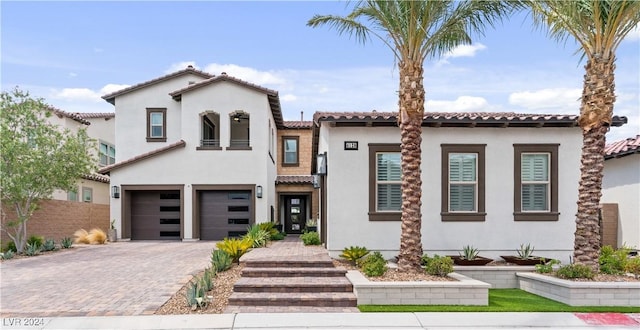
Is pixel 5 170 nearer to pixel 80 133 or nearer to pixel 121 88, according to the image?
pixel 80 133

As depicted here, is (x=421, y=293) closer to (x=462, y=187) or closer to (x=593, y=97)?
(x=462, y=187)

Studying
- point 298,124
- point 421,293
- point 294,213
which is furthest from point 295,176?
point 421,293

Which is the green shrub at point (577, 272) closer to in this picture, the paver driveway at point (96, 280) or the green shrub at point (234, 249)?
the green shrub at point (234, 249)

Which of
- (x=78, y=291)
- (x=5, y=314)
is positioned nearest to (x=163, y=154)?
(x=78, y=291)

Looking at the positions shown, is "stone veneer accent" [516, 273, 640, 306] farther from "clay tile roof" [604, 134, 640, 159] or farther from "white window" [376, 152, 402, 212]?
"clay tile roof" [604, 134, 640, 159]

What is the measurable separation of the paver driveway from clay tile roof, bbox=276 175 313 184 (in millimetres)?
8080

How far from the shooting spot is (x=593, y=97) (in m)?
9.30

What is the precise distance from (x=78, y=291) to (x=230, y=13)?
8.30 m

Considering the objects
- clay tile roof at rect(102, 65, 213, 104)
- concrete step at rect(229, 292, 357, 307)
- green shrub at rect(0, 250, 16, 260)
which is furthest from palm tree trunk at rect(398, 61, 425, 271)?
clay tile roof at rect(102, 65, 213, 104)

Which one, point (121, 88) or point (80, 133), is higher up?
point (121, 88)

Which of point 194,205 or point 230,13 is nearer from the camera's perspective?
point 230,13

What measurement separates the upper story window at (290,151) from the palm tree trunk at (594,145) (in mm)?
16670

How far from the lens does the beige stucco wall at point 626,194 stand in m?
13.8

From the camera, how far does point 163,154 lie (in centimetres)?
1922
